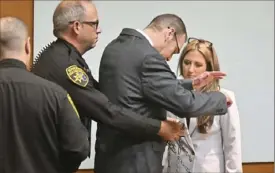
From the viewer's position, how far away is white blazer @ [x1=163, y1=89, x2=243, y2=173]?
2.34 m

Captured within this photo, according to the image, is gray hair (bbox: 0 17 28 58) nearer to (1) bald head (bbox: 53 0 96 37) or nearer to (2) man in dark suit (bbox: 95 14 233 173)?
(1) bald head (bbox: 53 0 96 37)

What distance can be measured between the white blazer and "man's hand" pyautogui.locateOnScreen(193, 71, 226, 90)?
0.20m

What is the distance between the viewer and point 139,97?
1958mm

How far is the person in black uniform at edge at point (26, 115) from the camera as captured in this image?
1.64 m

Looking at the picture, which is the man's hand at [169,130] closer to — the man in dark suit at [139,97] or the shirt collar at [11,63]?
the man in dark suit at [139,97]

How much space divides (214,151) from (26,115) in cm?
110

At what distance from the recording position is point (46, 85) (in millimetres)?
1657

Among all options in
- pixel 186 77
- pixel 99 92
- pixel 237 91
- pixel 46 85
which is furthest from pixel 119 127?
pixel 237 91

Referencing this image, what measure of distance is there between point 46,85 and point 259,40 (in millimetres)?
2048

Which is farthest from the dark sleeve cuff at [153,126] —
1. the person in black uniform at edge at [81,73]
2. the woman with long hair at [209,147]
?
the woman with long hair at [209,147]

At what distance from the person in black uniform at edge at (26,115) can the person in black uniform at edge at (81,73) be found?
19 centimetres

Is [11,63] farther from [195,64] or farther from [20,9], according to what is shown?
[20,9]

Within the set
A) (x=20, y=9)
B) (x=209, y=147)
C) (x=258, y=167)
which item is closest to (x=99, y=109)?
(x=209, y=147)

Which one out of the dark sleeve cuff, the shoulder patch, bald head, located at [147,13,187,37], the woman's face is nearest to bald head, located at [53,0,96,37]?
the shoulder patch
